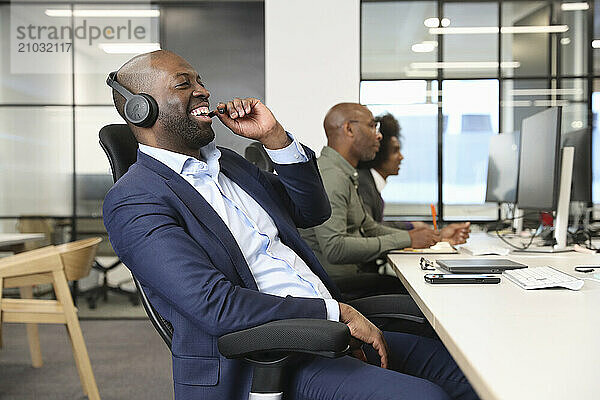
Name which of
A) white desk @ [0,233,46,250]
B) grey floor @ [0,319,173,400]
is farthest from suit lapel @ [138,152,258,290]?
white desk @ [0,233,46,250]

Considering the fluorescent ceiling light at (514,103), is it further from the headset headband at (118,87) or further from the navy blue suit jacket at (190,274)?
the navy blue suit jacket at (190,274)

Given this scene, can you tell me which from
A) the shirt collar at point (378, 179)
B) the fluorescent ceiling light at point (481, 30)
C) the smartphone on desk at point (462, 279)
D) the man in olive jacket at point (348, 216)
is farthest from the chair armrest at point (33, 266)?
the fluorescent ceiling light at point (481, 30)

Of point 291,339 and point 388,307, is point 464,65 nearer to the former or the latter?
point 388,307

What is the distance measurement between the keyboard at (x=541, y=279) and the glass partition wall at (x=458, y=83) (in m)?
4.00

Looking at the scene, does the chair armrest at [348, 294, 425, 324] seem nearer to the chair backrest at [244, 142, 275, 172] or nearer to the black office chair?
the black office chair

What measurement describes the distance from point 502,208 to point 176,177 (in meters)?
4.57

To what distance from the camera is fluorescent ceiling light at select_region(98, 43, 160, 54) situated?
530cm

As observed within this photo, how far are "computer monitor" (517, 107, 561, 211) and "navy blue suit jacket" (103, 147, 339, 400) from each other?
146 cm

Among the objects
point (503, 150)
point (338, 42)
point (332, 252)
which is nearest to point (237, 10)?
point (338, 42)

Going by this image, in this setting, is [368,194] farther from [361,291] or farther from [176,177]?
[176,177]

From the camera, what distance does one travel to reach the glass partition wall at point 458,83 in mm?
5973

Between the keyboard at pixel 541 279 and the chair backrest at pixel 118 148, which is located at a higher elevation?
the chair backrest at pixel 118 148

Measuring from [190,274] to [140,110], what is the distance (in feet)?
1.81

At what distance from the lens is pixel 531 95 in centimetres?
600
